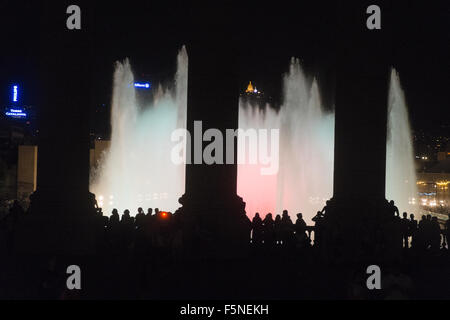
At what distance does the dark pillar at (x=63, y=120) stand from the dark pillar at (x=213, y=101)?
324 centimetres

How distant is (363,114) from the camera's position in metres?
16.2

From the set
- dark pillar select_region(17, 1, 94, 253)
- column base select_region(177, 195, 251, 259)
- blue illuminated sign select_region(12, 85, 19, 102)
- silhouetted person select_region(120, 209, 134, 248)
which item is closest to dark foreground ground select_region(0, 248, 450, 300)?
column base select_region(177, 195, 251, 259)

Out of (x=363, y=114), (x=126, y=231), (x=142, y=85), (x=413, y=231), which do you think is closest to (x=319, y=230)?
(x=413, y=231)

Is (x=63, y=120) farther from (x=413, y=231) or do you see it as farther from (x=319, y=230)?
(x=413, y=231)

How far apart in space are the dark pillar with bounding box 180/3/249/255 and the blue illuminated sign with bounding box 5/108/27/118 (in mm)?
48576

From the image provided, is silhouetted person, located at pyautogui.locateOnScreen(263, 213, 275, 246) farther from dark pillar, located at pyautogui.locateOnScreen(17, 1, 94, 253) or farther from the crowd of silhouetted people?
dark pillar, located at pyautogui.locateOnScreen(17, 1, 94, 253)

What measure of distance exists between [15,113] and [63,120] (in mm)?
47325

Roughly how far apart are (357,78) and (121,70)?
5669 cm

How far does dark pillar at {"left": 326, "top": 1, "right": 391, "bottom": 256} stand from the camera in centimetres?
1623

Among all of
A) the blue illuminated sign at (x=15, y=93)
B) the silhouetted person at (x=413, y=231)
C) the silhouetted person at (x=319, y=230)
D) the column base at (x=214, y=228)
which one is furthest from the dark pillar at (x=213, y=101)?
the blue illuminated sign at (x=15, y=93)

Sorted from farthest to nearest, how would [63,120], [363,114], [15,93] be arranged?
1. [15,93]
2. [363,114]
3. [63,120]

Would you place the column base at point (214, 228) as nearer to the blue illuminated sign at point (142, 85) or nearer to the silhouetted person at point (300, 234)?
the silhouetted person at point (300, 234)

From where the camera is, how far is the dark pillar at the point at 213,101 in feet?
51.6
